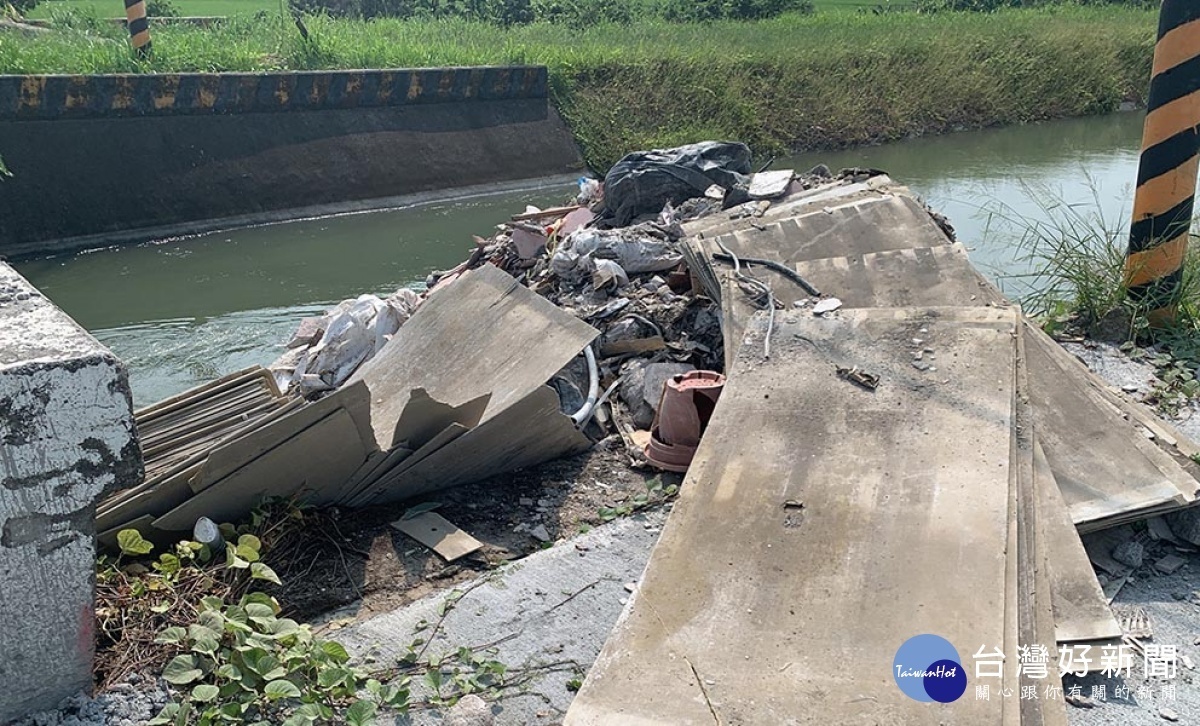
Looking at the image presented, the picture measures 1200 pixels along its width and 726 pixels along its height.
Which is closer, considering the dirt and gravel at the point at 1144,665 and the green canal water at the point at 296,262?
the dirt and gravel at the point at 1144,665

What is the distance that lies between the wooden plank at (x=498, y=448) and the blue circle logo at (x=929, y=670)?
1.46 m

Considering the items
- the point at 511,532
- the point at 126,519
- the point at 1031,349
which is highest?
the point at 1031,349

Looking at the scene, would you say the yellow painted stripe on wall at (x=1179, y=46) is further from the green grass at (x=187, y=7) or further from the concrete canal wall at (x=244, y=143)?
the green grass at (x=187, y=7)

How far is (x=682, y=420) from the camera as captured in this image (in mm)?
3264

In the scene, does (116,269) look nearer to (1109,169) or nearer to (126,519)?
(126,519)

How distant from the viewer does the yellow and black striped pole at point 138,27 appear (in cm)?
1000

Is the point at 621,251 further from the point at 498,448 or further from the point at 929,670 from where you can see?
the point at 929,670

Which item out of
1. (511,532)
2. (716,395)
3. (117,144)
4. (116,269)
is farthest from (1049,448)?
(117,144)

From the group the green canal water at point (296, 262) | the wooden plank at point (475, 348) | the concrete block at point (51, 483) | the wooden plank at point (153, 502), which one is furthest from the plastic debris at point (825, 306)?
the green canal water at point (296, 262)

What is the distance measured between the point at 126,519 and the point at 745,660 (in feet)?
5.37

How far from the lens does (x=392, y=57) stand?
11.6 metres

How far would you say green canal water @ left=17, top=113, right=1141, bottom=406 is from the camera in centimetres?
648

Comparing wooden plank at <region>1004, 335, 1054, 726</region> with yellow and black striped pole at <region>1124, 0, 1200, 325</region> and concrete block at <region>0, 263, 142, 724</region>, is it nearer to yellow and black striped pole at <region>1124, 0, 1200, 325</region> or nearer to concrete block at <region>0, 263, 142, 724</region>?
yellow and black striped pole at <region>1124, 0, 1200, 325</region>

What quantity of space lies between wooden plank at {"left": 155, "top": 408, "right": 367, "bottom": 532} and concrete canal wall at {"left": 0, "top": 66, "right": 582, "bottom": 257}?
7164mm
